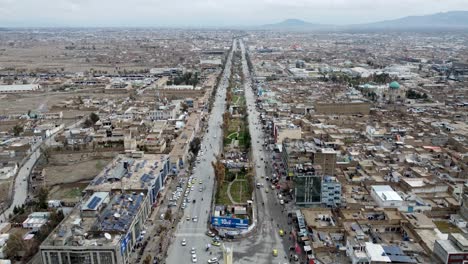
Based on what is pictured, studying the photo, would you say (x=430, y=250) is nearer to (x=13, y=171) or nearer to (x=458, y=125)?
(x=458, y=125)

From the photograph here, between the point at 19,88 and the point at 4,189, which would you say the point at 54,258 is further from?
the point at 19,88

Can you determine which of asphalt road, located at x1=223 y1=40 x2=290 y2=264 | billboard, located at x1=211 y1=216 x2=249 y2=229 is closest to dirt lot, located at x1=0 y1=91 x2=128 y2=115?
asphalt road, located at x1=223 y1=40 x2=290 y2=264

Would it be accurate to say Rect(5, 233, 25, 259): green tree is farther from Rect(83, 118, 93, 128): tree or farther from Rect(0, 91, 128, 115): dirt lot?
Rect(0, 91, 128, 115): dirt lot

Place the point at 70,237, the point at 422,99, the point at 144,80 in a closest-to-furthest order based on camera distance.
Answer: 1. the point at 70,237
2. the point at 422,99
3. the point at 144,80

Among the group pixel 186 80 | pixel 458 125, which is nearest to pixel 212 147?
pixel 458 125

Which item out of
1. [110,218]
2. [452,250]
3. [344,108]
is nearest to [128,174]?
[110,218]

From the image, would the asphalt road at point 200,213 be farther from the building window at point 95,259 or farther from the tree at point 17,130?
the tree at point 17,130

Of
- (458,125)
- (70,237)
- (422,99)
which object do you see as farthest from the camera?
(422,99)
